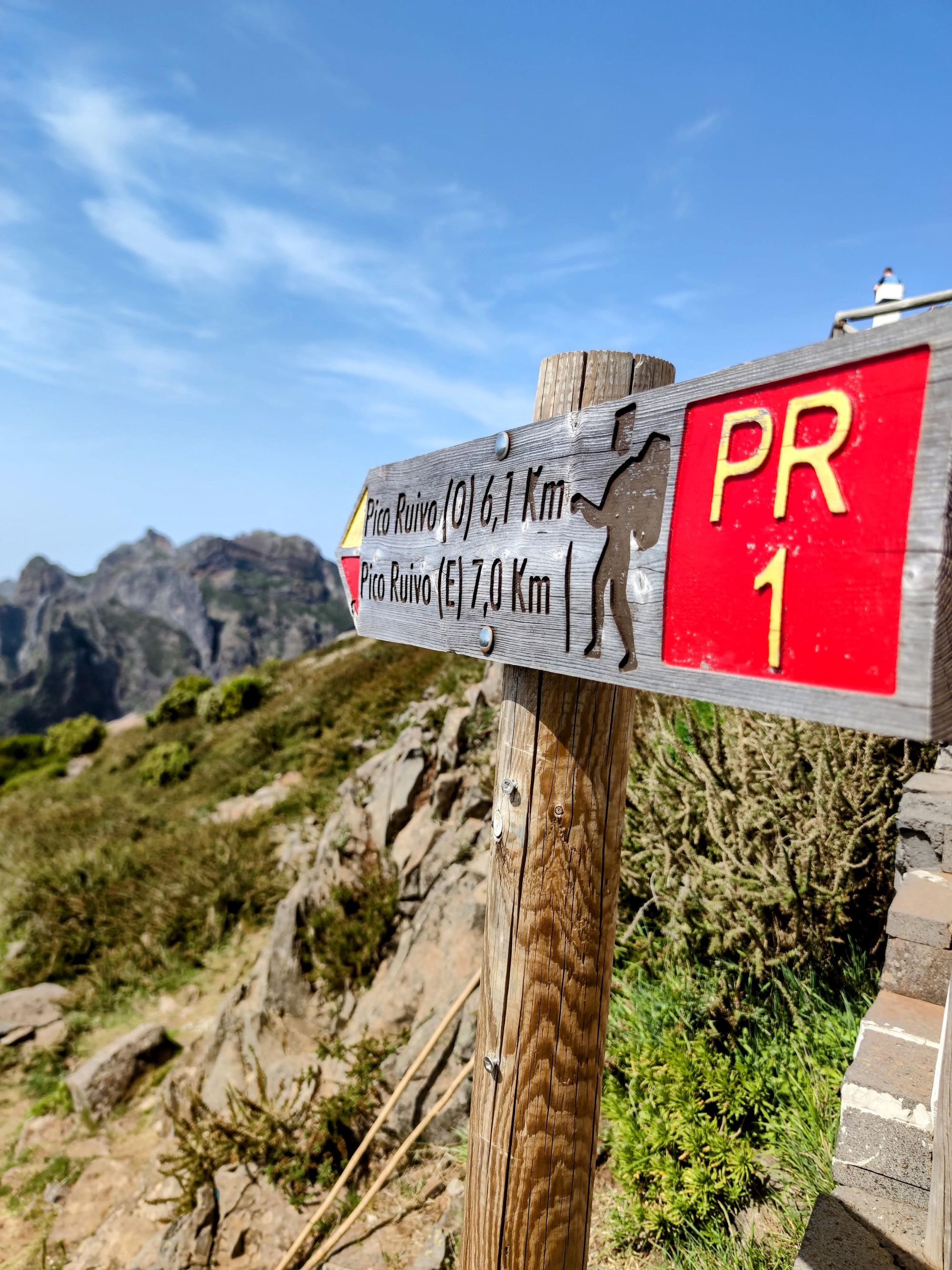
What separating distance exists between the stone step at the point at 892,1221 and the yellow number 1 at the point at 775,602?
156cm

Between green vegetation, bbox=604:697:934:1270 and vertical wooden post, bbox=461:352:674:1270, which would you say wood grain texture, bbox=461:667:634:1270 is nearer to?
vertical wooden post, bbox=461:352:674:1270

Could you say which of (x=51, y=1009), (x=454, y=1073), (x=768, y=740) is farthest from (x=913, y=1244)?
(x=51, y=1009)

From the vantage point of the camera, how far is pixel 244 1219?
3645 millimetres

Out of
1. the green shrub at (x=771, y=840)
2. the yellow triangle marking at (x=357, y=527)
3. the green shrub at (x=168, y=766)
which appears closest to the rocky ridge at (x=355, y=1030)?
the green shrub at (x=771, y=840)

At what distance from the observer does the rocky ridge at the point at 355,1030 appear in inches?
138

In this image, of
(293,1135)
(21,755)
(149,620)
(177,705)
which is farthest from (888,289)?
(149,620)

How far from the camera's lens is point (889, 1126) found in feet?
5.98

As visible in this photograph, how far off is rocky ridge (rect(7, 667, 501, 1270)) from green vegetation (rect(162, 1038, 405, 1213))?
0.08 metres

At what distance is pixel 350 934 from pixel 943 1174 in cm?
418

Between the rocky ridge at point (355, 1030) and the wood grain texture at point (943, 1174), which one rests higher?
the wood grain texture at point (943, 1174)

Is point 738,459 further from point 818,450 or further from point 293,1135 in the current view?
point 293,1135

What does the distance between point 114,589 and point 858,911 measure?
455 feet

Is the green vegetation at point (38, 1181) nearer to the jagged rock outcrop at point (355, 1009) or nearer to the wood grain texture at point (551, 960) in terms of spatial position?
the jagged rock outcrop at point (355, 1009)

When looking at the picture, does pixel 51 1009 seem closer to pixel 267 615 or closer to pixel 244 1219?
pixel 244 1219
